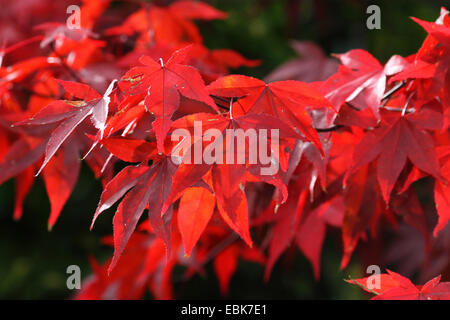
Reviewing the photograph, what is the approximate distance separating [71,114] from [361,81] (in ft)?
1.14

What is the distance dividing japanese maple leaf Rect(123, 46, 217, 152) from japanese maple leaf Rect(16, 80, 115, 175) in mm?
36

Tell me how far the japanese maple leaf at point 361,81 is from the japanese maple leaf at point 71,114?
27 cm

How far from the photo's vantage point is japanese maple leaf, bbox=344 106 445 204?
568mm

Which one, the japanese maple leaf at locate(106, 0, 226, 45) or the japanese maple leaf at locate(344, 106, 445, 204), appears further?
the japanese maple leaf at locate(106, 0, 226, 45)

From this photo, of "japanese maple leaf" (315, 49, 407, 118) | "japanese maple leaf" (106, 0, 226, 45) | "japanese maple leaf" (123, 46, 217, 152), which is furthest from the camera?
"japanese maple leaf" (106, 0, 226, 45)

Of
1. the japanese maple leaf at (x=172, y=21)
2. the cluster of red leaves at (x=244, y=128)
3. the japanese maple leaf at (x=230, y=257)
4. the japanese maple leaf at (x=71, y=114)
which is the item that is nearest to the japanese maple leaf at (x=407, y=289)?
the cluster of red leaves at (x=244, y=128)

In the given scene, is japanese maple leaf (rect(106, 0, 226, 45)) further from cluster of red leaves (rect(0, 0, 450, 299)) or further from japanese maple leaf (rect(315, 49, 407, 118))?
japanese maple leaf (rect(315, 49, 407, 118))

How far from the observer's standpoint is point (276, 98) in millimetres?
544

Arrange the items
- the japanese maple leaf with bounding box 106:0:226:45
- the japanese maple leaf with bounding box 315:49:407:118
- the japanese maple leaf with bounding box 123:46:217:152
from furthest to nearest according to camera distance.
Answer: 1. the japanese maple leaf with bounding box 106:0:226:45
2. the japanese maple leaf with bounding box 315:49:407:118
3. the japanese maple leaf with bounding box 123:46:217:152

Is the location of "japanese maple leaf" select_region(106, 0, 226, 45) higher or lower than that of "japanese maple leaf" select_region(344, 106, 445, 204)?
higher

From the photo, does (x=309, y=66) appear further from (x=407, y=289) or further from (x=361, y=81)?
A: (x=407, y=289)

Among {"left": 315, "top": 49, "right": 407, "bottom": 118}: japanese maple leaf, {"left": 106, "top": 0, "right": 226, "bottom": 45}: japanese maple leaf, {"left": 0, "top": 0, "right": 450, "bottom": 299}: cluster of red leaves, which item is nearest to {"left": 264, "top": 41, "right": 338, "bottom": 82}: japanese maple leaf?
{"left": 106, "top": 0, "right": 226, "bottom": 45}: japanese maple leaf
